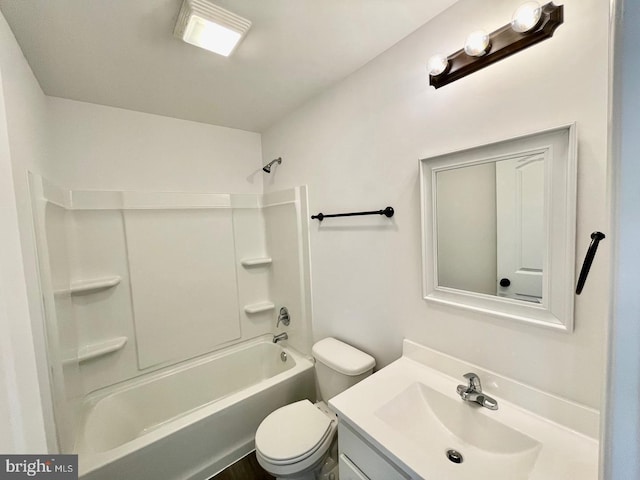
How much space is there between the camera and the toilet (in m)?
1.26

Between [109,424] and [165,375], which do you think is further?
[165,375]

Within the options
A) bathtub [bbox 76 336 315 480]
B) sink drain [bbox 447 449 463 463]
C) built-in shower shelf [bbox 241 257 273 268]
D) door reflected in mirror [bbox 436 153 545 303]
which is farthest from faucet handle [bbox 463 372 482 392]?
built-in shower shelf [bbox 241 257 273 268]

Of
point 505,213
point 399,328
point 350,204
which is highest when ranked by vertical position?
point 350,204

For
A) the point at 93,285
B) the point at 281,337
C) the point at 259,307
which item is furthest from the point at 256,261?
the point at 93,285

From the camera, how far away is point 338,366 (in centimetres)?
151

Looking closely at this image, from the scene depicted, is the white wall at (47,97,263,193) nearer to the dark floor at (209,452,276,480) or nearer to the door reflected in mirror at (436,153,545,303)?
the door reflected in mirror at (436,153,545,303)

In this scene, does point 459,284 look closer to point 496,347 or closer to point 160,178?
point 496,347

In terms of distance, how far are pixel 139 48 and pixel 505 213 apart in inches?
71.2

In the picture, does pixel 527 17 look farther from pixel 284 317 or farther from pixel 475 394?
pixel 284 317

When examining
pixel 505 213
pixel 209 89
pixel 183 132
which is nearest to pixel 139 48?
pixel 209 89

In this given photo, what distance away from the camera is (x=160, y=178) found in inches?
80.5

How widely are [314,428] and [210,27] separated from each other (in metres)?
2.01

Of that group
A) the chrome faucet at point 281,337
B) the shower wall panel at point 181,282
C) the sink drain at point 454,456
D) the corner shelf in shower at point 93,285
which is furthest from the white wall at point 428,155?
the corner shelf in shower at point 93,285

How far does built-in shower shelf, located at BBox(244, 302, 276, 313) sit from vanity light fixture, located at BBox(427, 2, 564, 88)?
213 centimetres
